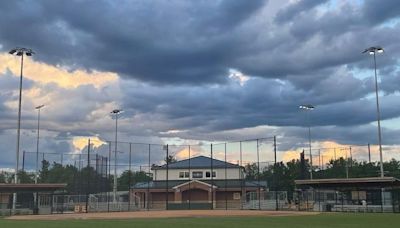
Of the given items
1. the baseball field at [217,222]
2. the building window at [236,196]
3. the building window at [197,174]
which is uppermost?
the building window at [197,174]

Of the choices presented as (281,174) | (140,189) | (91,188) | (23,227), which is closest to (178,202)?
(140,189)

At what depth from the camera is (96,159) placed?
7138 centimetres

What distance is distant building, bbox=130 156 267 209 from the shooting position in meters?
82.4

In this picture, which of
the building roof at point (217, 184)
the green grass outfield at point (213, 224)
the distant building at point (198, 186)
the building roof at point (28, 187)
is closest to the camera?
the green grass outfield at point (213, 224)

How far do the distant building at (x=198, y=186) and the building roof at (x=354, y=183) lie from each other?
23.9 metres

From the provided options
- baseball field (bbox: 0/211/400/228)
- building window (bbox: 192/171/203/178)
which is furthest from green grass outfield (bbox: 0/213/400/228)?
building window (bbox: 192/171/203/178)

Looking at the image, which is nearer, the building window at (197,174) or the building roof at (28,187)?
the building roof at (28,187)

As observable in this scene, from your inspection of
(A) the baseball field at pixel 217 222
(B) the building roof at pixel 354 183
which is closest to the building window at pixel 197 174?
(B) the building roof at pixel 354 183

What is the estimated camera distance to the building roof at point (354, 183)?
5041 cm

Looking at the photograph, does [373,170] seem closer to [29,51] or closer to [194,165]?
[194,165]

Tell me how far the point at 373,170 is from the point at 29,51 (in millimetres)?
72403

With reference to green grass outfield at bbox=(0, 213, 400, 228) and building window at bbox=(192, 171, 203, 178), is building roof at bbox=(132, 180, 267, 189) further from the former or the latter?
green grass outfield at bbox=(0, 213, 400, 228)

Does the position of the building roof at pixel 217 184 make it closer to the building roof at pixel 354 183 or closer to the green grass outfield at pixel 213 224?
the building roof at pixel 354 183

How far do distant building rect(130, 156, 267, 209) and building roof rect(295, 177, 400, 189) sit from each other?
78.3 feet
